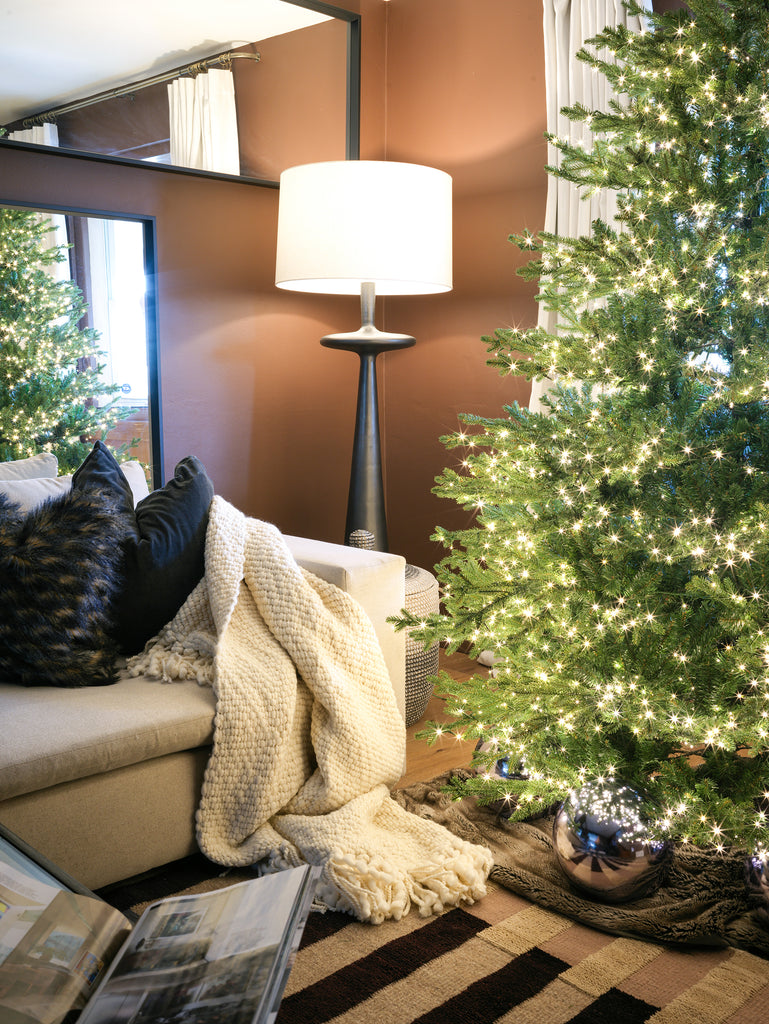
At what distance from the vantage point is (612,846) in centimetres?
174

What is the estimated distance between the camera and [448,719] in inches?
110

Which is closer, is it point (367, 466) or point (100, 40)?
point (100, 40)

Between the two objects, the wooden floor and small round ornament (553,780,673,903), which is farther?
the wooden floor

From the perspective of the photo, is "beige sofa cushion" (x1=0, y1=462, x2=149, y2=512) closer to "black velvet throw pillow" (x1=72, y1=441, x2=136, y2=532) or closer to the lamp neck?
"black velvet throw pillow" (x1=72, y1=441, x2=136, y2=532)

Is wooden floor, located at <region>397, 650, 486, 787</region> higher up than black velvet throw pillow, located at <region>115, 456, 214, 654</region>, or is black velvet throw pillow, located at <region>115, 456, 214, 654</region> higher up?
black velvet throw pillow, located at <region>115, 456, 214, 654</region>

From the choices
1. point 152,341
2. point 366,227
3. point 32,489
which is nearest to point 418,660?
point 32,489

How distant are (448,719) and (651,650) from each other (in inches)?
45.8

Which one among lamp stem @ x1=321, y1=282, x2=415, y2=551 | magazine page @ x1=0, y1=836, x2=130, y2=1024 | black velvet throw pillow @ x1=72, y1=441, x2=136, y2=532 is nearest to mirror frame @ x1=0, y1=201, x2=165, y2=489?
lamp stem @ x1=321, y1=282, x2=415, y2=551

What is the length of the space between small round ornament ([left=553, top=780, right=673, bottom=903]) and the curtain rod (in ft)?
7.98

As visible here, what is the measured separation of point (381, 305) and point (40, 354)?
148 cm

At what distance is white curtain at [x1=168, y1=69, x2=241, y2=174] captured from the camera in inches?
115

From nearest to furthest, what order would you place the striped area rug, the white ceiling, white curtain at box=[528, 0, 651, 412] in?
1. the striped area rug
2. the white ceiling
3. white curtain at box=[528, 0, 651, 412]

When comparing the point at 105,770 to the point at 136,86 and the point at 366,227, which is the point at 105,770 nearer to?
the point at 366,227

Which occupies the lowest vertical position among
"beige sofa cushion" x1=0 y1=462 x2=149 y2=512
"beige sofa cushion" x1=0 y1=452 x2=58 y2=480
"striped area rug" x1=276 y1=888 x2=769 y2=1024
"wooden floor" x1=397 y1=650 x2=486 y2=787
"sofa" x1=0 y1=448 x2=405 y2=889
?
"striped area rug" x1=276 y1=888 x2=769 y2=1024
